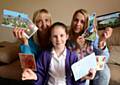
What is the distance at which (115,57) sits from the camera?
2.43 meters

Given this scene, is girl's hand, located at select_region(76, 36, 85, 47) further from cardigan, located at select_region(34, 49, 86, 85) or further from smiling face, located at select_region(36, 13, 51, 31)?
smiling face, located at select_region(36, 13, 51, 31)

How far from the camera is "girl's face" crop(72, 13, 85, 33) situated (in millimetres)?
1812

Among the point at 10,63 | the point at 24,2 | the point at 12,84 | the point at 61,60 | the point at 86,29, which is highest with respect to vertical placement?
the point at 24,2

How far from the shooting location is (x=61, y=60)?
1636 mm

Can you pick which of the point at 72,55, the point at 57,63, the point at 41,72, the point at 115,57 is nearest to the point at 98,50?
the point at 72,55

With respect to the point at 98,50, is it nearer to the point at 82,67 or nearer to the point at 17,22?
the point at 82,67

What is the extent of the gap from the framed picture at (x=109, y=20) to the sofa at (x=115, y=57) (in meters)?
0.07

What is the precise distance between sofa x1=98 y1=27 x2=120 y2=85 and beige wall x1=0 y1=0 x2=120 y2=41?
332mm

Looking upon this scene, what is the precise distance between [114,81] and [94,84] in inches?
9.4

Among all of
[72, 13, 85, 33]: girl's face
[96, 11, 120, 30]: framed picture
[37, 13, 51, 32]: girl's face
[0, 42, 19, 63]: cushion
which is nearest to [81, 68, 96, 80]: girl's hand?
[72, 13, 85, 33]: girl's face

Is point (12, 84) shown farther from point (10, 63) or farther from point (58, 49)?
point (58, 49)

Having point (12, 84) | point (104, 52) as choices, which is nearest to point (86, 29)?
point (104, 52)

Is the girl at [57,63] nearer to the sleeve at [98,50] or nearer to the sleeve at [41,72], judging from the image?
the sleeve at [41,72]

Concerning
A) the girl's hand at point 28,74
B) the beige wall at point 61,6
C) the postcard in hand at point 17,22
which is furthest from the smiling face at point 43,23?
the beige wall at point 61,6
